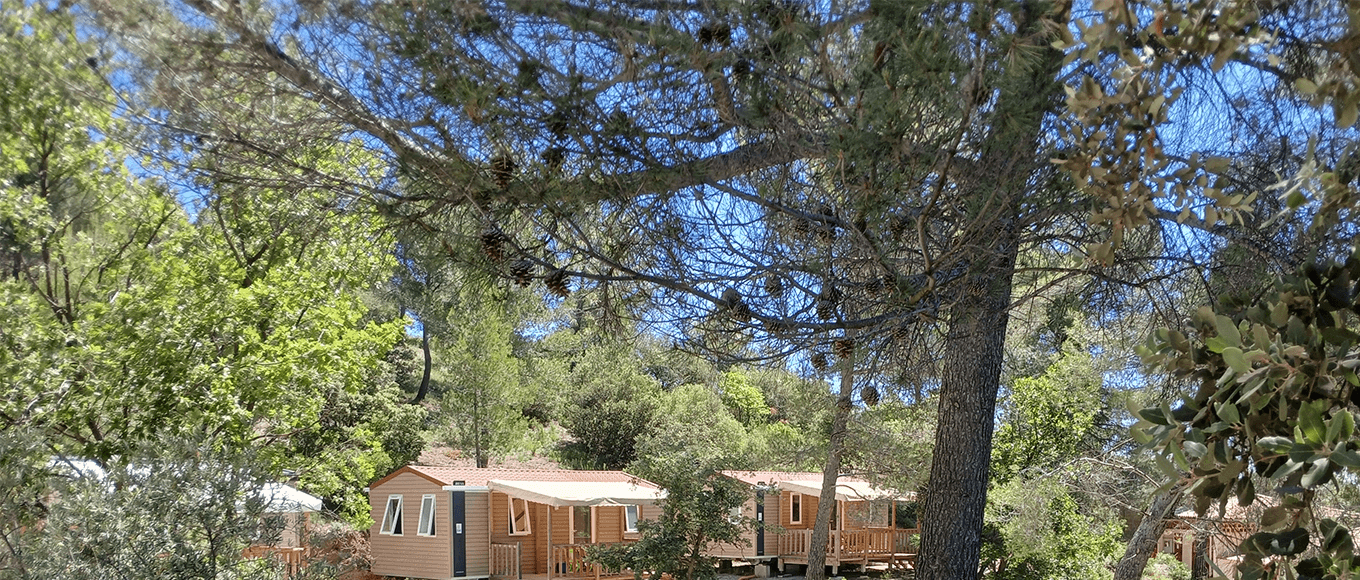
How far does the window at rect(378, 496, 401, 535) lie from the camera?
19172 mm

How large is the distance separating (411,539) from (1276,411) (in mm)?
18592

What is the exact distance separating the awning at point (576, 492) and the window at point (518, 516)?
1.98 ft

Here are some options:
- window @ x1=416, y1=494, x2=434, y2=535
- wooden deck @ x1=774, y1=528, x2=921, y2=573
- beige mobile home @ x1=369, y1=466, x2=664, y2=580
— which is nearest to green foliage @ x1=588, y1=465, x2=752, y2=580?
beige mobile home @ x1=369, y1=466, x2=664, y2=580

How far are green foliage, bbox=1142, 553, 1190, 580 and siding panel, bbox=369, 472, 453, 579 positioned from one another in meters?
11.4

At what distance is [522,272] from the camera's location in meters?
3.58

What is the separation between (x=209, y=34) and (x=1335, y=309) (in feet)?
11.1

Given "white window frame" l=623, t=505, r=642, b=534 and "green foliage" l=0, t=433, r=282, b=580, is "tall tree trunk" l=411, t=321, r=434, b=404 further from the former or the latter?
"green foliage" l=0, t=433, r=282, b=580

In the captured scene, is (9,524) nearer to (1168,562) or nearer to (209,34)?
(209,34)

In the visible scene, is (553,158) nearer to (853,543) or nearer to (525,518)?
(525,518)

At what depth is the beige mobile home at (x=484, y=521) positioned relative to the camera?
18.0 metres

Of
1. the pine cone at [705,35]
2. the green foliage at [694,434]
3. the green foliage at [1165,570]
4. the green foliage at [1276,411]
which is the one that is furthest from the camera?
the green foliage at [1165,570]

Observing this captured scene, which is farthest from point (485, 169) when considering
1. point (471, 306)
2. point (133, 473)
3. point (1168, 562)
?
point (1168, 562)

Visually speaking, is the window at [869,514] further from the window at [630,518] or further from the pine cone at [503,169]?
the pine cone at [503,169]

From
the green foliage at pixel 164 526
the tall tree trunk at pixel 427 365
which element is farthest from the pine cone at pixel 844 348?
the tall tree trunk at pixel 427 365
